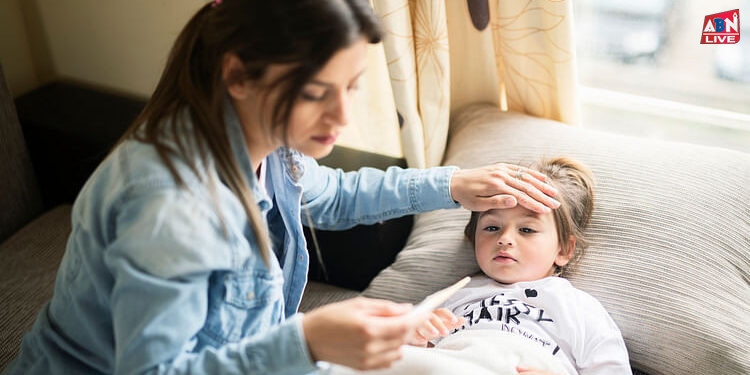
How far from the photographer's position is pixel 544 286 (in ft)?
4.45

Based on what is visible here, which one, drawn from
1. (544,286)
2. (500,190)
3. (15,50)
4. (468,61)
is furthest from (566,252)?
(15,50)

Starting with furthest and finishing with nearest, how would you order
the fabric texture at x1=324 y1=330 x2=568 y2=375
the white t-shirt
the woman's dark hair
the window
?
the window, the white t-shirt, the fabric texture at x1=324 y1=330 x2=568 y2=375, the woman's dark hair

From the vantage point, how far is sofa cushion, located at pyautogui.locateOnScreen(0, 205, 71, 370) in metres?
1.54

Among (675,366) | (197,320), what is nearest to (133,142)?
(197,320)

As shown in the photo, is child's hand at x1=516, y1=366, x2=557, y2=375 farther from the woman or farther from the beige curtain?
the beige curtain

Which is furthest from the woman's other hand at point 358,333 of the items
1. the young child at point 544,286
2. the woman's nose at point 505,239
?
the woman's nose at point 505,239

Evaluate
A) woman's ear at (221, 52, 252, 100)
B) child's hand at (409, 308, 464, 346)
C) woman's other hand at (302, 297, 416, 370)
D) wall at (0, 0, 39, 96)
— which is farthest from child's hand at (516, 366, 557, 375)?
wall at (0, 0, 39, 96)

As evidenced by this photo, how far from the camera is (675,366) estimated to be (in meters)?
1.27

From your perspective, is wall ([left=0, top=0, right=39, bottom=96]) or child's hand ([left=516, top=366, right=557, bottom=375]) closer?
child's hand ([left=516, top=366, right=557, bottom=375])

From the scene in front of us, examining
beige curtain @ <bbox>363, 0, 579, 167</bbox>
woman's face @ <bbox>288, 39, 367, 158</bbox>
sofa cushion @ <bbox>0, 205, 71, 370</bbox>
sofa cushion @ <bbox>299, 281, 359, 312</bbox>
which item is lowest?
sofa cushion @ <bbox>299, 281, 359, 312</bbox>

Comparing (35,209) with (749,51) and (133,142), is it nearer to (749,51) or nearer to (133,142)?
(133,142)

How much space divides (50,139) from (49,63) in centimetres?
Answer: 36

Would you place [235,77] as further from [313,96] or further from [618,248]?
[618,248]

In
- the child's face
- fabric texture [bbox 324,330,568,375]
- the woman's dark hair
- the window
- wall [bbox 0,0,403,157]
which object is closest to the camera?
the woman's dark hair
